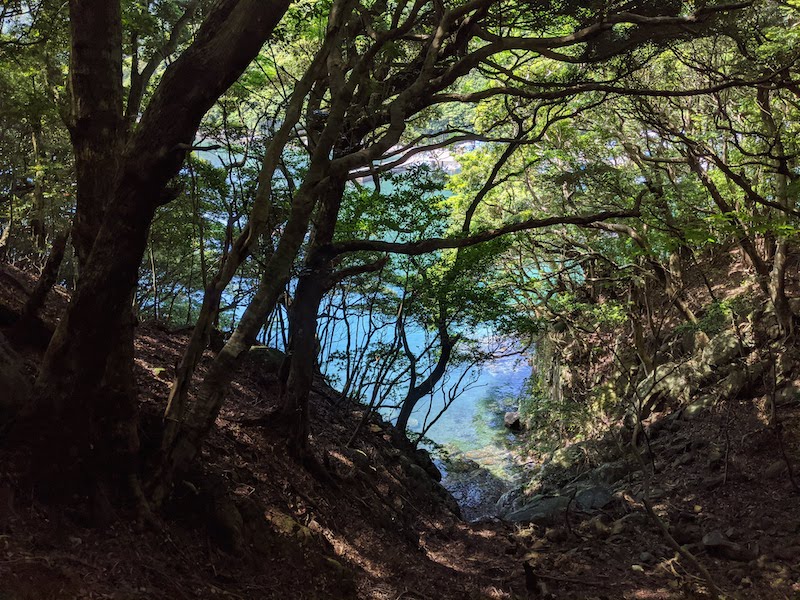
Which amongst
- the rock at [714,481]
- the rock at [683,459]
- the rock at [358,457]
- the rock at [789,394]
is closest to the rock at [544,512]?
the rock at [683,459]

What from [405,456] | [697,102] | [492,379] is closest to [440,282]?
[405,456]

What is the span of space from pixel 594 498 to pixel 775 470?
296cm

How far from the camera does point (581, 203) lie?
15.7 metres

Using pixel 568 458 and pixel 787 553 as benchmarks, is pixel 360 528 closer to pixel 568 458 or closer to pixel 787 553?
pixel 787 553

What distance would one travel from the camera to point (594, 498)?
391 inches

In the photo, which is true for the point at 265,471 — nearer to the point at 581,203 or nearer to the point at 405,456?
the point at 405,456

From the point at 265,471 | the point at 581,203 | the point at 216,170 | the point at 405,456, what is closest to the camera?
the point at 265,471

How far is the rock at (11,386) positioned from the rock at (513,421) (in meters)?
20.9

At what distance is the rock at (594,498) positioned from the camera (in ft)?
31.7

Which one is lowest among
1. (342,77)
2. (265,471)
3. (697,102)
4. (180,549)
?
(180,549)

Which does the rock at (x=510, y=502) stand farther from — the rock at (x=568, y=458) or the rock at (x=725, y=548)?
the rock at (x=725, y=548)

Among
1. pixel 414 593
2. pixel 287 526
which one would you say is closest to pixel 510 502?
pixel 414 593

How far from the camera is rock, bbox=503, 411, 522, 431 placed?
22.9m

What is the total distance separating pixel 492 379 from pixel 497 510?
16.0 metres
